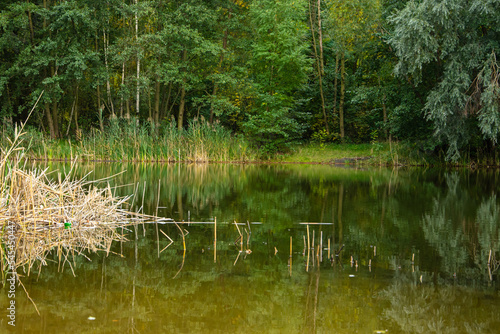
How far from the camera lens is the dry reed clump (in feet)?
18.4

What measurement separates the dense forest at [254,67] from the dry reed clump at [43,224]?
49.6 feet

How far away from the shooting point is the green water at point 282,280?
3.85 m

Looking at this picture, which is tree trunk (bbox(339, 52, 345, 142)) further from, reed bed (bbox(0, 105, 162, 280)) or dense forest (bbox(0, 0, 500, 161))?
reed bed (bbox(0, 105, 162, 280))

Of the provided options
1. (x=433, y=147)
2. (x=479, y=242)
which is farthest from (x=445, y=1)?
(x=479, y=242)

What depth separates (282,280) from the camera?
194 inches

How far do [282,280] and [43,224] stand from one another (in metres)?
3.19

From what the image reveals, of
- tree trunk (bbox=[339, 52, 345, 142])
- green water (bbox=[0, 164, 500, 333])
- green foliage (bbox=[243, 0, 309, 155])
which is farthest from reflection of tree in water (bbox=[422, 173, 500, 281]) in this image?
tree trunk (bbox=[339, 52, 345, 142])

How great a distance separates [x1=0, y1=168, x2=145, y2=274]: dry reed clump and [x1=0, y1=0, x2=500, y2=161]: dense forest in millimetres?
15114

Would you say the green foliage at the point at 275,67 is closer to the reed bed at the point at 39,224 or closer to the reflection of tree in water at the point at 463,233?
the reflection of tree in water at the point at 463,233

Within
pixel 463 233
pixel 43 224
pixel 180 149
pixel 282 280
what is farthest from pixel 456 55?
pixel 43 224

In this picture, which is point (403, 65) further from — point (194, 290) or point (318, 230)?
point (194, 290)

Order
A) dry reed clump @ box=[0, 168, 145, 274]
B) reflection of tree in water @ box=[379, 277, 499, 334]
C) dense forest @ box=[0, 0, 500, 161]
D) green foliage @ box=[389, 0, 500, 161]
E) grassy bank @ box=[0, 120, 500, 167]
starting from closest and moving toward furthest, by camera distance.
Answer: reflection of tree in water @ box=[379, 277, 499, 334] → dry reed clump @ box=[0, 168, 145, 274] → green foliage @ box=[389, 0, 500, 161] → dense forest @ box=[0, 0, 500, 161] → grassy bank @ box=[0, 120, 500, 167]

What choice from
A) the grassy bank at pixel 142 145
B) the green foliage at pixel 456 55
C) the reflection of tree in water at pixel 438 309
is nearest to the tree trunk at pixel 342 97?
the grassy bank at pixel 142 145

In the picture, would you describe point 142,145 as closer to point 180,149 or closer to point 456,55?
point 180,149
